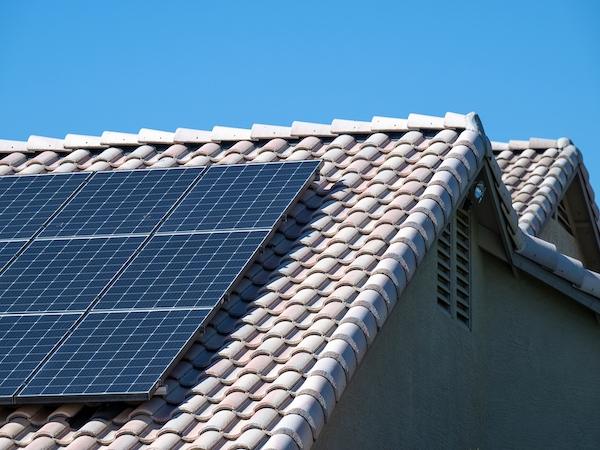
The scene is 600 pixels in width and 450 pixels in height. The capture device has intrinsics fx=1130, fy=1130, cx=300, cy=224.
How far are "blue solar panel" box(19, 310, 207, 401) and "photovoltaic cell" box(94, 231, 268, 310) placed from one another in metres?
0.23

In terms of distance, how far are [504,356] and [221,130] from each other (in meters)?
5.14

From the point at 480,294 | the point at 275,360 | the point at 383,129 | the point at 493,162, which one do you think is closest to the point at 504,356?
the point at 480,294

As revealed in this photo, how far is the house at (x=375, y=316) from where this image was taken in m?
11.2

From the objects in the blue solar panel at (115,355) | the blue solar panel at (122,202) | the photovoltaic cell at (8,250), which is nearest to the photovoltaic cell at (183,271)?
the blue solar panel at (115,355)

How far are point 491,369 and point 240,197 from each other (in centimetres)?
405

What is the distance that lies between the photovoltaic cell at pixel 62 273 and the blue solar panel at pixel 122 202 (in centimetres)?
26

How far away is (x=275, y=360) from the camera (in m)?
11.6

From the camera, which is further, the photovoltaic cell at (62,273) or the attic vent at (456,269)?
the attic vent at (456,269)

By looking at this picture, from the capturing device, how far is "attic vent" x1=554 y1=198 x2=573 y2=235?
20125mm

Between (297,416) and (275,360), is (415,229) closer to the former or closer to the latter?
(275,360)

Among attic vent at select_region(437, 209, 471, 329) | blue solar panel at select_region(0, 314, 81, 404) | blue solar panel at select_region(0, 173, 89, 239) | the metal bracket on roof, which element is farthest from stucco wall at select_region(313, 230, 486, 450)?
blue solar panel at select_region(0, 173, 89, 239)

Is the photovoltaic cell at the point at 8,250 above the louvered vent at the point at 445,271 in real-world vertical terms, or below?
below

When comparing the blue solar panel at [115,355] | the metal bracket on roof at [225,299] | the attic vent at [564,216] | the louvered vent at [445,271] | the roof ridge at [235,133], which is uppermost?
the attic vent at [564,216]

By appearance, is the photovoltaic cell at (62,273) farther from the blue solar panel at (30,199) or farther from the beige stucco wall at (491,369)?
the beige stucco wall at (491,369)
